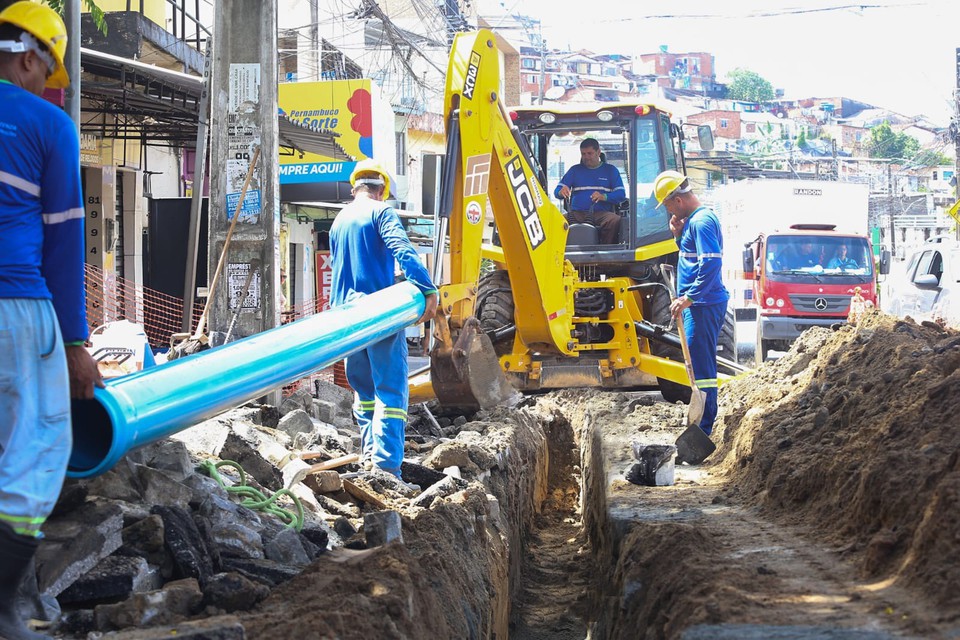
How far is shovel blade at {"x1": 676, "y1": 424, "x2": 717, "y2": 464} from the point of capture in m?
8.59

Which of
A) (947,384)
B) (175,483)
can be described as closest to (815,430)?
(947,384)

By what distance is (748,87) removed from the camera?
411 feet

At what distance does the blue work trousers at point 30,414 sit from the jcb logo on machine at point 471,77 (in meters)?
5.79

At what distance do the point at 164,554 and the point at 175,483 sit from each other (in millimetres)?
769

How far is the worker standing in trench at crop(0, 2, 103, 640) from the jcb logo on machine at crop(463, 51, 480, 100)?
211 inches

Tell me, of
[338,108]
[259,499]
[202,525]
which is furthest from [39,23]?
[338,108]

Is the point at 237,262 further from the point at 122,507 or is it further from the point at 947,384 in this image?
the point at 947,384

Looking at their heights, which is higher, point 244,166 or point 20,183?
point 244,166

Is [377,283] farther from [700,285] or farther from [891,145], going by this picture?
[891,145]

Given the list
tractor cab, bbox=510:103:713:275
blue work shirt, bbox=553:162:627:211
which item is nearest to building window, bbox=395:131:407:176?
tractor cab, bbox=510:103:713:275

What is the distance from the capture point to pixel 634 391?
40.9 ft

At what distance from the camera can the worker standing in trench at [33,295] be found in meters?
3.54

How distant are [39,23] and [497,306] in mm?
8419

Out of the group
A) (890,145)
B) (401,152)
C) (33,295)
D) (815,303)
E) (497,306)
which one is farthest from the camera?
(890,145)
